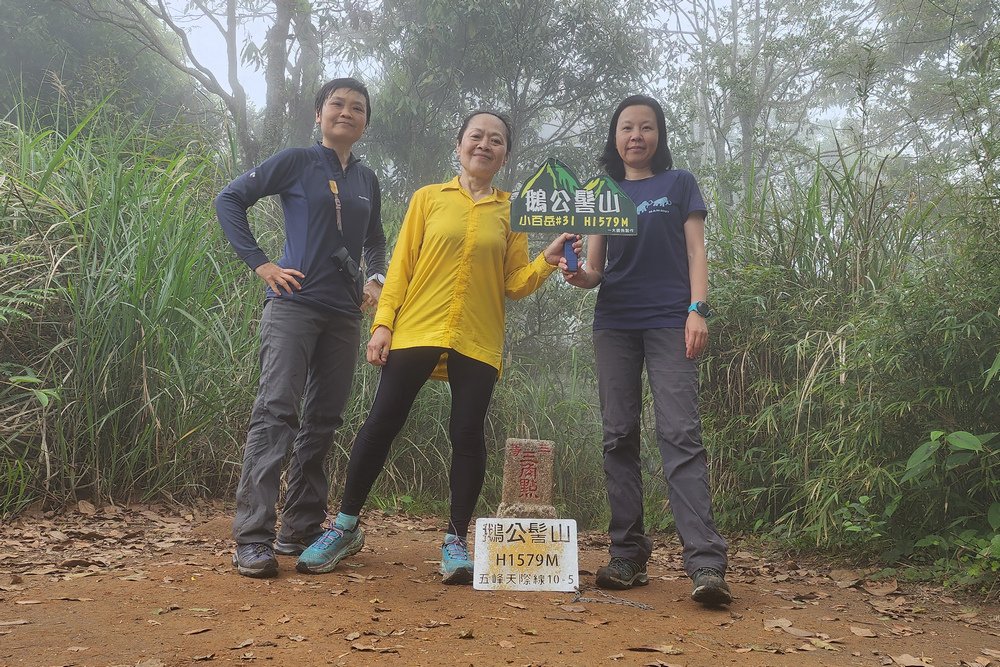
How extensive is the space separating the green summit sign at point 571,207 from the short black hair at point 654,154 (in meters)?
0.31

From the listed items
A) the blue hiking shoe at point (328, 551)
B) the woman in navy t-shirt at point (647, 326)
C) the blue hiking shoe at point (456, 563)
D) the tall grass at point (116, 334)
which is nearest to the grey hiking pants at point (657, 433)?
the woman in navy t-shirt at point (647, 326)

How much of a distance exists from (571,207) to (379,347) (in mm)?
843

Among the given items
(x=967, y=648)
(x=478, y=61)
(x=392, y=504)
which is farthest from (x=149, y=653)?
(x=478, y=61)

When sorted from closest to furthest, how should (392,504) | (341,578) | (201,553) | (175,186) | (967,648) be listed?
1. (967,648)
2. (341,578)
3. (201,553)
4. (175,186)
5. (392,504)

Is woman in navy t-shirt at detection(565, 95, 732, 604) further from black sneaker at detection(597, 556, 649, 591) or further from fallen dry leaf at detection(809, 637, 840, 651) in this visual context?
fallen dry leaf at detection(809, 637, 840, 651)

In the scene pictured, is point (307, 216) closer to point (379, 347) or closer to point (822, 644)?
point (379, 347)

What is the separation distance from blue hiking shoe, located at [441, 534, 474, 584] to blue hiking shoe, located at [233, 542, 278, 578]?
608 millimetres

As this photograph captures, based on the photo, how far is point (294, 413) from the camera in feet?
9.76

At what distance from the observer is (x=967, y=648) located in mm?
2406

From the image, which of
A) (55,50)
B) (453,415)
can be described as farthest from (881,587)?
(55,50)

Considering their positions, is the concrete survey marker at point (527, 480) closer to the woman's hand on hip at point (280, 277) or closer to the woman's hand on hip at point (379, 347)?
the woman's hand on hip at point (379, 347)

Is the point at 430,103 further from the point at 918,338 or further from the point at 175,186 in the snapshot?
the point at 918,338

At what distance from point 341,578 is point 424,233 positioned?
1296 mm

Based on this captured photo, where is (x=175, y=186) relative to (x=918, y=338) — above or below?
above
